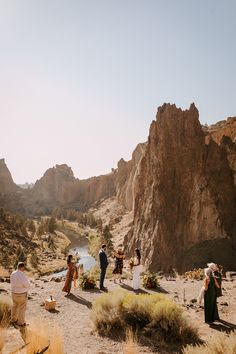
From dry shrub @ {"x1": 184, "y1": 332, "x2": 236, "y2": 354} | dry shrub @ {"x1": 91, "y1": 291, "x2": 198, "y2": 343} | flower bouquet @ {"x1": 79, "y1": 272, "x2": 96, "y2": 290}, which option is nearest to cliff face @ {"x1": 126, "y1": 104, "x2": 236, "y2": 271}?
flower bouquet @ {"x1": 79, "y1": 272, "x2": 96, "y2": 290}

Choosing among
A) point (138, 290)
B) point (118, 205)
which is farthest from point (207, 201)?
point (118, 205)

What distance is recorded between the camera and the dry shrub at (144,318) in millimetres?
10641

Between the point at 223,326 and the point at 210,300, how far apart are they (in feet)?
3.08

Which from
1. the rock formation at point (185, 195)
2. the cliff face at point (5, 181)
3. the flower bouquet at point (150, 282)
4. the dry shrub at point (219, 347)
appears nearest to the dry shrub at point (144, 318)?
the dry shrub at point (219, 347)

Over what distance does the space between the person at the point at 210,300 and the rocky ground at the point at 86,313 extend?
11.8 inches

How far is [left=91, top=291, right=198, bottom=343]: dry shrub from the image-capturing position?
34.9 feet

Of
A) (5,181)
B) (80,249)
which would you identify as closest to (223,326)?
(80,249)

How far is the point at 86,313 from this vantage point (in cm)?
1352

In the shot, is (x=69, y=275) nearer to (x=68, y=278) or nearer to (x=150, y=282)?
(x=68, y=278)

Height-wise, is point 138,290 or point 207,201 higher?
point 207,201

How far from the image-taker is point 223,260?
40656mm

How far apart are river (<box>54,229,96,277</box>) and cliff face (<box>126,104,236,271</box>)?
38.9 ft

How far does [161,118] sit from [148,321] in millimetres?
42892

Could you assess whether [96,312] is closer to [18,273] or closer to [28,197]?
[18,273]
